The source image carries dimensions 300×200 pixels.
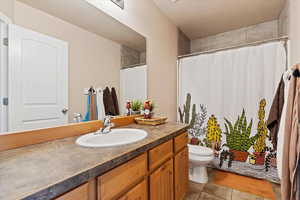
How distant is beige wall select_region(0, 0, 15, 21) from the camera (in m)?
0.82

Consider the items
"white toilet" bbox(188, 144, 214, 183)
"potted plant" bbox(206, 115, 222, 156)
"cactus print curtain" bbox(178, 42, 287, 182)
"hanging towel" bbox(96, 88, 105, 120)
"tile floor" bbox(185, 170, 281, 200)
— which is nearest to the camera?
"hanging towel" bbox(96, 88, 105, 120)

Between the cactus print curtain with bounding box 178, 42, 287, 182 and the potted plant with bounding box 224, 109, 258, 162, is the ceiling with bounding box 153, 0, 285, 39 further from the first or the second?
the potted plant with bounding box 224, 109, 258, 162

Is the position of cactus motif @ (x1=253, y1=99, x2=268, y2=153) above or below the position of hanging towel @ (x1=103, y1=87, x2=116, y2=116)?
below

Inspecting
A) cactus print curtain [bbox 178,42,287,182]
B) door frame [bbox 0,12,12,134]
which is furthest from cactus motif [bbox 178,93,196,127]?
door frame [bbox 0,12,12,134]

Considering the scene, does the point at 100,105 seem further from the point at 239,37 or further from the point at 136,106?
the point at 239,37

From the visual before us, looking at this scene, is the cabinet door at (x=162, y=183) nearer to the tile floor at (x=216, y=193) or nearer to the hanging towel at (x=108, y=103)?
the tile floor at (x=216, y=193)

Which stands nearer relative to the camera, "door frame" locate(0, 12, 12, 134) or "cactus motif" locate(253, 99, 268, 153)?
"door frame" locate(0, 12, 12, 134)

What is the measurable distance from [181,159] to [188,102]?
51.1 inches

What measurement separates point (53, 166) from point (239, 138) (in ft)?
7.45

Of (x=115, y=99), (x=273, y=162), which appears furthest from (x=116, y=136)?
(x=273, y=162)

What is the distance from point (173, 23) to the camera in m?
2.63

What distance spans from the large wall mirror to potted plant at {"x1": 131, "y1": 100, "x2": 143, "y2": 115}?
163 mm

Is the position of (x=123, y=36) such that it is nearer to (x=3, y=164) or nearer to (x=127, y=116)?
(x=127, y=116)

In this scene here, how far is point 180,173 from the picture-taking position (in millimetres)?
1421
